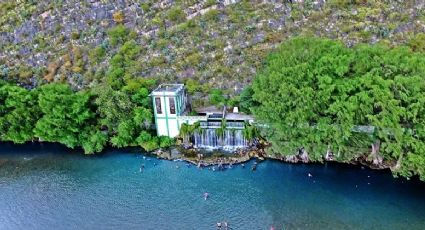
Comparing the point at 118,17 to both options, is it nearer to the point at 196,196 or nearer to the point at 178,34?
the point at 178,34

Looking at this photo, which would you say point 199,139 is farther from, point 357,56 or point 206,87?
point 357,56

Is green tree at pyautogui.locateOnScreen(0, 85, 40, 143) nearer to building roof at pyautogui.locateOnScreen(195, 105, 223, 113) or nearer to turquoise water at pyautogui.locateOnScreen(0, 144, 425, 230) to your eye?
turquoise water at pyautogui.locateOnScreen(0, 144, 425, 230)

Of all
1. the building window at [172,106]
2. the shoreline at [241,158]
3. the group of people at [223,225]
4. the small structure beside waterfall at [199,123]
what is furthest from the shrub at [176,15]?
the group of people at [223,225]

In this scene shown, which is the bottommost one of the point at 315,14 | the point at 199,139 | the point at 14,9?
the point at 199,139

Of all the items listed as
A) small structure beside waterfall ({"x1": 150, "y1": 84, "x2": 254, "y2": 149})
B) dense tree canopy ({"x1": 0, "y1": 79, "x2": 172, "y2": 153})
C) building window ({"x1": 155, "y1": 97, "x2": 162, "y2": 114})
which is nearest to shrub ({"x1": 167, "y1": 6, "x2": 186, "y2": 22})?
dense tree canopy ({"x1": 0, "y1": 79, "x2": 172, "y2": 153})

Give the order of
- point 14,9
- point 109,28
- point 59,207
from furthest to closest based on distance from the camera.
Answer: point 14,9 < point 109,28 < point 59,207

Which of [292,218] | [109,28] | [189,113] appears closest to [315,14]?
[189,113]
